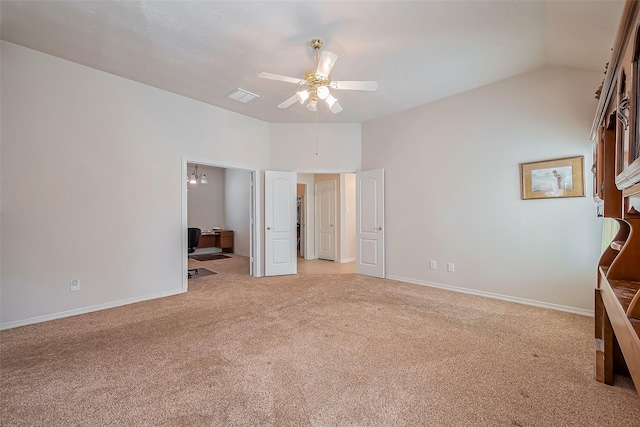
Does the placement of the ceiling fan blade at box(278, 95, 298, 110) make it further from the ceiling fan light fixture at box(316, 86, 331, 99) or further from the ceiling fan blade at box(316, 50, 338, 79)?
the ceiling fan blade at box(316, 50, 338, 79)

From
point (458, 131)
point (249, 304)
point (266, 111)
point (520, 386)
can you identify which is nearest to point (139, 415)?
point (249, 304)

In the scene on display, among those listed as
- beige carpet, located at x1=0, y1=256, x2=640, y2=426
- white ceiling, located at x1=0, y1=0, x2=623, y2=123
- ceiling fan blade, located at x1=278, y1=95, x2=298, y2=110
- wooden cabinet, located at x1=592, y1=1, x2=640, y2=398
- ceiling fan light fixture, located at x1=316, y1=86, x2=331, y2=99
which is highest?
white ceiling, located at x1=0, y1=0, x2=623, y2=123

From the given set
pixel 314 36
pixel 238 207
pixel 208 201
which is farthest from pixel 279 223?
pixel 208 201

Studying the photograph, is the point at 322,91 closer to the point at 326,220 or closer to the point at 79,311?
the point at 79,311

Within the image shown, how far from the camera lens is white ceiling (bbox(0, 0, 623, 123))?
2.36m

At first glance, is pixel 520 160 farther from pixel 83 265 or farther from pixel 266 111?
pixel 83 265

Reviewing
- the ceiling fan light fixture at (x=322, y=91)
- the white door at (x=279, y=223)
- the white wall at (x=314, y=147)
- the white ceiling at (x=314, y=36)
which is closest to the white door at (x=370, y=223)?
the white wall at (x=314, y=147)

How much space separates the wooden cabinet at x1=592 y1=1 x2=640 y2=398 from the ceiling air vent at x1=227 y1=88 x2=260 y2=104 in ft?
12.3

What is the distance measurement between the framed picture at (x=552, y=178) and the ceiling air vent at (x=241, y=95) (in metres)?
3.80

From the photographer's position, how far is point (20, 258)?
297 centimetres

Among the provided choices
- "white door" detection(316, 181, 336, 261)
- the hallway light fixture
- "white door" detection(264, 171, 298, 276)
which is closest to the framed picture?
"white door" detection(264, 171, 298, 276)

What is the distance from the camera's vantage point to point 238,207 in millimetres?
8578

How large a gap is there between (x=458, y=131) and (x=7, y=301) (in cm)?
583

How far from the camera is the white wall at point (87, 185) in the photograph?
116 inches
